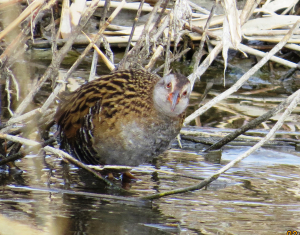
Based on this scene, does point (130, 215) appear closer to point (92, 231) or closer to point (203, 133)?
point (92, 231)

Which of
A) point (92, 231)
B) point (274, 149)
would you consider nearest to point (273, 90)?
point (274, 149)

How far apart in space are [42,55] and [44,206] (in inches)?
165

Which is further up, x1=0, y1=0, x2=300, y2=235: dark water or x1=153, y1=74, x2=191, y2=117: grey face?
x1=153, y1=74, x2=191, y2=117: grey face

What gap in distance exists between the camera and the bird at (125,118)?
3.70 metres

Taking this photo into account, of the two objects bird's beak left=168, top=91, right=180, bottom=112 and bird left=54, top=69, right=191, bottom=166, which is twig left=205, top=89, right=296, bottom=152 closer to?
bird left=54, top=69, right=191, bottom=166

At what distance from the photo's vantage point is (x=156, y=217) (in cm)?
310

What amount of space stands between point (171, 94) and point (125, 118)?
38 centimetres

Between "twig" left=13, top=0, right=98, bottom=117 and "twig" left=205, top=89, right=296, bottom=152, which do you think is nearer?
"twig" left=13, top=0, right=98, bottom=117

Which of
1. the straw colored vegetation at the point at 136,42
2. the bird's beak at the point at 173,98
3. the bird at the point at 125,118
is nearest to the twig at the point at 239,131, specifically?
the straw colored vegetation at the point at 136,42

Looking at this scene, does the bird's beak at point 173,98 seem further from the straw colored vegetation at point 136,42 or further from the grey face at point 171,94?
the straw colored vegetation at point 136,42

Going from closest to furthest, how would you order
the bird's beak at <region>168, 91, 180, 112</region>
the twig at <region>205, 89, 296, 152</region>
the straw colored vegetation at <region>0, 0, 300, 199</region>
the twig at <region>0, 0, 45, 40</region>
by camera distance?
the twig at <region>0, 0, 45, 40</region> < the straw colored vegetation at <region>0, 0, 300, 199</region> < the bird's beak at <region>168, 91, 180, 112</region> < the twig at <region>205, 89, 296, 152</region>

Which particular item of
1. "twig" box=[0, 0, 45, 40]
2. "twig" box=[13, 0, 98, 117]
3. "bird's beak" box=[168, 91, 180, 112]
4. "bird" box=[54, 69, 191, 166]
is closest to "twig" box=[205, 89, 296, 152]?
"bird" box=[54, 69, 191, 166]

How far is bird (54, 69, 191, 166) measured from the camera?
12.1 feet

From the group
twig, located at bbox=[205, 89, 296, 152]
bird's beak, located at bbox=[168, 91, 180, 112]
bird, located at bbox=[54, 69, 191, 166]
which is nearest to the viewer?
bird, located at bbox=[54, 69, 191, 166]
